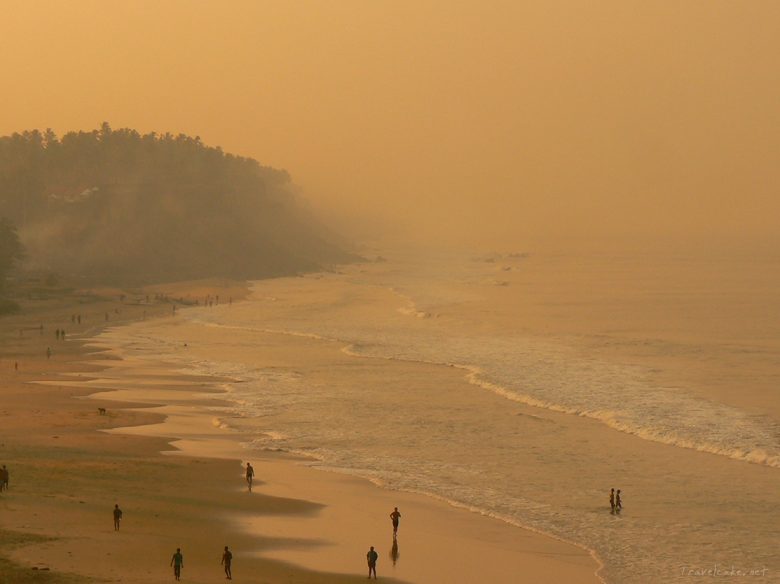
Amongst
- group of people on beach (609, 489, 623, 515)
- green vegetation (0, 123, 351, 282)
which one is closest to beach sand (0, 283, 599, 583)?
group of people on beach (609, 489, 623, 515)

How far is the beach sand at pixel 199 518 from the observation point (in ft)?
87.0

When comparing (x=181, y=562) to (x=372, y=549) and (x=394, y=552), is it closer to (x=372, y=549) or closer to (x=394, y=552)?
(x=372, y=549)

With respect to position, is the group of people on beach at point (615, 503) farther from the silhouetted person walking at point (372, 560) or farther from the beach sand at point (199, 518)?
the silhouetted person walking at point (372, 560)

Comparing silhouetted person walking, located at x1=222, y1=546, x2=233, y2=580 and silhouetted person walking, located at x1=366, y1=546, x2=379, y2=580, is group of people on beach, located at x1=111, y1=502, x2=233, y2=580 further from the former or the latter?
silhouetted person walking, located at x1=366, y1=546, x2=379, y2=580

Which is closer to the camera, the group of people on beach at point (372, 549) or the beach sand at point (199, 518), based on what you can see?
the group of people on beach at point (372, 549)

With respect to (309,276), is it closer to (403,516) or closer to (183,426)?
(183,426)

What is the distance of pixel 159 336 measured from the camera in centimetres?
8419

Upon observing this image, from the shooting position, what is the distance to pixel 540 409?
5259 centimetres

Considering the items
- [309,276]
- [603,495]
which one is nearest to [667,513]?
[603,495]

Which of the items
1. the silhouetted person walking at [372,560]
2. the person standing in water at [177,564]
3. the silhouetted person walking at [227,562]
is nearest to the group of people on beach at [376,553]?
the silhouetted person walking at [372,560]

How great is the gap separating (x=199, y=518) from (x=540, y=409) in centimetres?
2515

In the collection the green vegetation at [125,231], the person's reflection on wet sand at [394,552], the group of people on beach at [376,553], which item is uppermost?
the green vegetation at [125,231]

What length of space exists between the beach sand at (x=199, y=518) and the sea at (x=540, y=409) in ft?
5.34

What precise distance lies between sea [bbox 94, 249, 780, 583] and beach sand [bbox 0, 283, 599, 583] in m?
1.63
